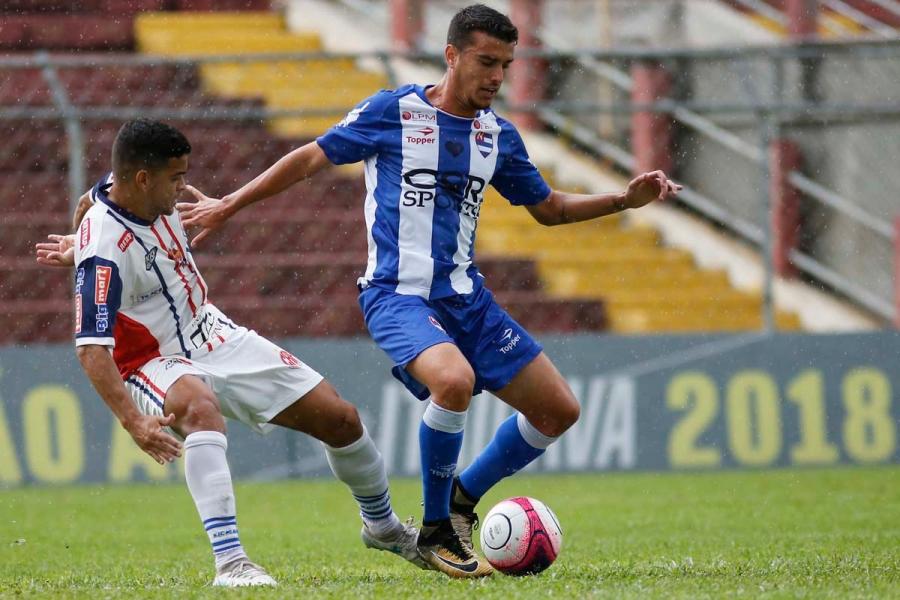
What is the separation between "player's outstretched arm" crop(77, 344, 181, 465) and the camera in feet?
17.4

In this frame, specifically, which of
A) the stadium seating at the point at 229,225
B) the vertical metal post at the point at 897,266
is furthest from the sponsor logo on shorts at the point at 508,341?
the vertical metal post at the point at 897,266

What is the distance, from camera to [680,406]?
1177 cm

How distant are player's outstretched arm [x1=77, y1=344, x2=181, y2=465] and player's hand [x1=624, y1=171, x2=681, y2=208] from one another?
2.31m

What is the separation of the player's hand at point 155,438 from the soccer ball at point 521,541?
144 centimetres

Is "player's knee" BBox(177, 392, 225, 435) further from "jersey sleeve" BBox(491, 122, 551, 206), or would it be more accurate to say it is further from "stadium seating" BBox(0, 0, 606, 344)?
"stadium seating" BBox(0, 0, 606, 344)

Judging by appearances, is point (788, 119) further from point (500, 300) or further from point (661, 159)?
point (500, 300)

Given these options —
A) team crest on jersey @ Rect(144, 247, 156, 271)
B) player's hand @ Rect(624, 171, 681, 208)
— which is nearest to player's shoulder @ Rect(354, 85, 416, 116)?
player's hand @ Rect(624, 171, 681, 208)

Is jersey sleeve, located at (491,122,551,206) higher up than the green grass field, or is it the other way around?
jersey sleeve, located at (491,122,551,206)

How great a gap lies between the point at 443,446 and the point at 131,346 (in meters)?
1.30

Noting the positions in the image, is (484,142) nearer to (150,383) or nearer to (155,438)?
(150,383)

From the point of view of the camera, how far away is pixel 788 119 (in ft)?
48.1

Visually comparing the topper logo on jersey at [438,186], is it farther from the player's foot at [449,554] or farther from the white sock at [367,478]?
the player's foot at [449,554]

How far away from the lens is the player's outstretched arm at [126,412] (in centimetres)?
529

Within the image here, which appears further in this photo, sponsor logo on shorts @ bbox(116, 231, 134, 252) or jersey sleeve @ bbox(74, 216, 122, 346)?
sponsor logo on shorts @ bbox(116, 231, 134, 252)
